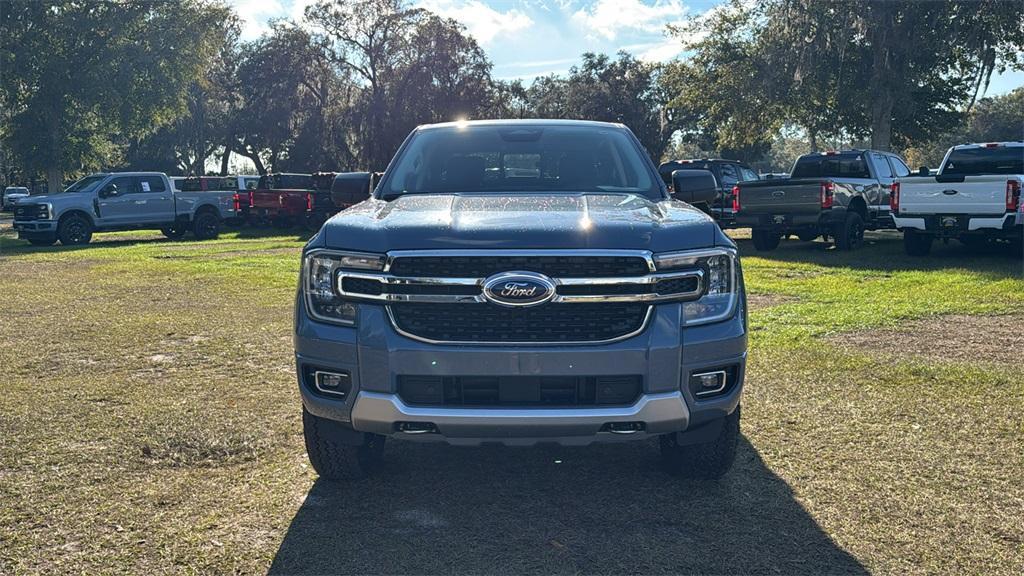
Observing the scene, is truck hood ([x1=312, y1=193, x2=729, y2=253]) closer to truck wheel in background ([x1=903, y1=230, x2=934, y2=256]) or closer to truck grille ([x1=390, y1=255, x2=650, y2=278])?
truck grille ([x1=390, y1=255, x2=650, y2=278])

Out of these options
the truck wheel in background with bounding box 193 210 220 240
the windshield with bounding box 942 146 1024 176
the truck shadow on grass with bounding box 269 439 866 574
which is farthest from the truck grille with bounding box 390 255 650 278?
the truck wheel in background with bounding box 193 210 220 240

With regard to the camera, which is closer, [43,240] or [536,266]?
[536,266]

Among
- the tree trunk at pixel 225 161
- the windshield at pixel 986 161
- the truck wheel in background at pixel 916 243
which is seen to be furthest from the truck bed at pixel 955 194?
the tree trunk at pixel 225 161

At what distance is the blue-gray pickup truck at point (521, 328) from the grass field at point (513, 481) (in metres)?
0.47

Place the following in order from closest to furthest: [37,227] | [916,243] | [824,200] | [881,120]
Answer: [916,243] < [824,200] < [37,227] < [881,120]

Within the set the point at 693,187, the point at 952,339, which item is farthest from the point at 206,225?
the point at 693,187

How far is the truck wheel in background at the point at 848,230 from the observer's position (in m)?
16.6

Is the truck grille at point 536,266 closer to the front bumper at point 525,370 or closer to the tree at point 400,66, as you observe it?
the front bumper at point 525,370

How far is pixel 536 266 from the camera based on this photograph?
3.57 m

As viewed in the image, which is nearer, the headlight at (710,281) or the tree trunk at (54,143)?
the headlight at (710,281)

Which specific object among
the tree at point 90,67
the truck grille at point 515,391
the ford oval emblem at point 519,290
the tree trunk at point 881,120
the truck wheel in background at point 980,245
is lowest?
the truck wheel in background at point 980,245

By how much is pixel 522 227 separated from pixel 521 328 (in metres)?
0.42

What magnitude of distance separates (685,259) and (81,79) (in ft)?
107

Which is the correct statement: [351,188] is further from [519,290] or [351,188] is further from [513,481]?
[519,290]
